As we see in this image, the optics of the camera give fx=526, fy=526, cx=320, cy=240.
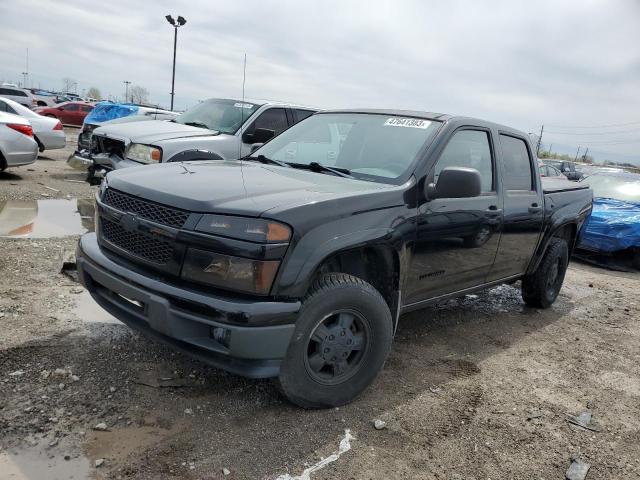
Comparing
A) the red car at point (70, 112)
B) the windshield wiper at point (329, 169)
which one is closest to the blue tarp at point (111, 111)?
the windshield wiper at point (329, 169)

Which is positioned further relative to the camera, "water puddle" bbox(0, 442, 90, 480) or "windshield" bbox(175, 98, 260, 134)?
"windshield" bbox(175, 98, 260, 134)

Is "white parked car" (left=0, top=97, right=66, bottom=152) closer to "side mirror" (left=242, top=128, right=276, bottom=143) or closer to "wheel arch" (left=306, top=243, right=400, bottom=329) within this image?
"side mirror" (left=242, top=128, right=276, bottom=143)

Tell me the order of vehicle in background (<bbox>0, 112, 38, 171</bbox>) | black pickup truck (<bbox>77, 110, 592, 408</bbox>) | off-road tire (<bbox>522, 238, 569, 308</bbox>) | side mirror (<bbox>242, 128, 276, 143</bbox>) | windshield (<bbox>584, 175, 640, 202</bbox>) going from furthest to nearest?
windshield (<bbox>584, 175, 640, 202</bbox>)
vehicle in background (<bbox>0, 112, 38, 171</bbox>)
side mirror (<bbox>242, 128, 276, 143</bbox>)
off-road tire (<bbox>522, 238, 569, 308</bbox>)
black pickup truck (<bbox>77, 110, 592, 408</bbox>)

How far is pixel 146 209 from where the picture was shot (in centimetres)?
291

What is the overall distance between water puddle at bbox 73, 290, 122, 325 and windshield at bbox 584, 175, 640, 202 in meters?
8.83

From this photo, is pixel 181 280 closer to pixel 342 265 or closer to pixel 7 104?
pixel 342 265

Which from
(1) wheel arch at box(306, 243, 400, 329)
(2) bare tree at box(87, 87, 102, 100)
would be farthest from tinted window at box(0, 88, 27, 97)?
(2) bare tree at box(87, 87, 102, 100)

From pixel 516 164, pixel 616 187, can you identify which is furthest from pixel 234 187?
pixel 616 187

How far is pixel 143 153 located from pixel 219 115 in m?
1.76

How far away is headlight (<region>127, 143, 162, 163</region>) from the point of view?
6.69 meters

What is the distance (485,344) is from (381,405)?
1.63 metres

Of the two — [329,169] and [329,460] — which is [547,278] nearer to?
[329,169]

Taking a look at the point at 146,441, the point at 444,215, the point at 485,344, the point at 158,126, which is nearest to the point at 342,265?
the point at 444,215

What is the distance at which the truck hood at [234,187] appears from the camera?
2713 mm
